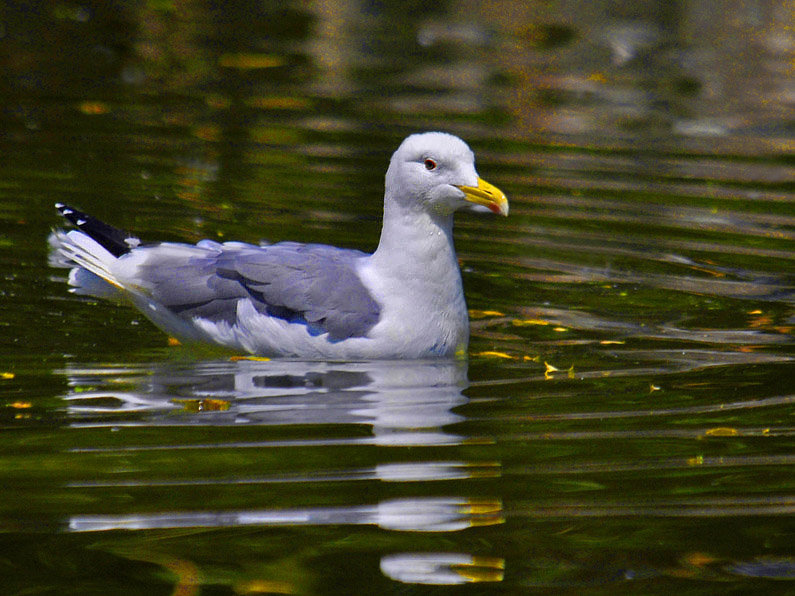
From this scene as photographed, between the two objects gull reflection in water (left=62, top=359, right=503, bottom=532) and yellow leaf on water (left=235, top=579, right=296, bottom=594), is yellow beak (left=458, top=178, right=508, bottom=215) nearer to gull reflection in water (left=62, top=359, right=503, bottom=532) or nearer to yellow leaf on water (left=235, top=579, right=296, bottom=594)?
gull reflection in water (left=62, top=359, right=503, bottom=532)

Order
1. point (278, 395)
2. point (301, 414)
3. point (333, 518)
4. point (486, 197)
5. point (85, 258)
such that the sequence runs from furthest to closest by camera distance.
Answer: point (85, 258) → point (486, 197) → point (278, 395) → point (301, 414) → point (333, 518)

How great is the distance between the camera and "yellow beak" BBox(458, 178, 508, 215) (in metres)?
6.43

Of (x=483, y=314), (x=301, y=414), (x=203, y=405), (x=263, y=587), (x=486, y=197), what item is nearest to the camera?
(x=263, y=587)

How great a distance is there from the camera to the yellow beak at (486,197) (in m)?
6.43

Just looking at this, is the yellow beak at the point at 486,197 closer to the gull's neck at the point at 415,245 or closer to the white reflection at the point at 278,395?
the gull's neck at the point at 415,245

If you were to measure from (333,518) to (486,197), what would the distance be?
2.20 metres

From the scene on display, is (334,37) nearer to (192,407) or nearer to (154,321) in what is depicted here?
(154,321)

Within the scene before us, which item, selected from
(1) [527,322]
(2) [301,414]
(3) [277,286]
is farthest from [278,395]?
(1) [527,322]

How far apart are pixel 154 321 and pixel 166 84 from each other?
8.16 metres

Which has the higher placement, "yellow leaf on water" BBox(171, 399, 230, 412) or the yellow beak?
the yellow beak

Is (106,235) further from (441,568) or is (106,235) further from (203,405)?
(441,568)

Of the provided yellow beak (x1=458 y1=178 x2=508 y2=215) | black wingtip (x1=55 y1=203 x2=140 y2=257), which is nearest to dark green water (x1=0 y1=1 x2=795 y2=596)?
black wingtip (x1=55 y1=203 x2=140 y2=257)

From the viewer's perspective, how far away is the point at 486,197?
6453 mm

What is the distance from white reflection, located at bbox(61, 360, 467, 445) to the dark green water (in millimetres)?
21
